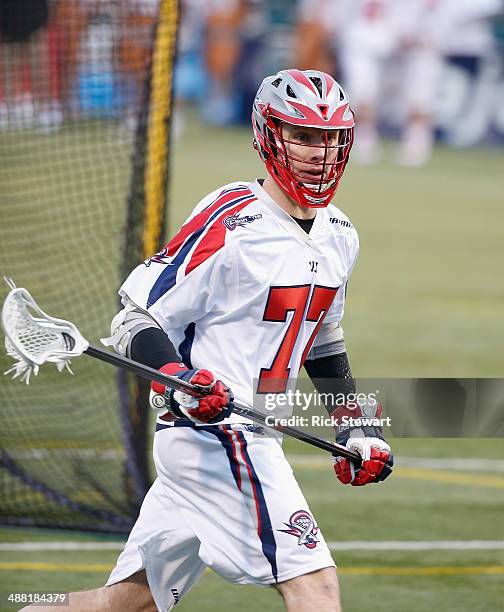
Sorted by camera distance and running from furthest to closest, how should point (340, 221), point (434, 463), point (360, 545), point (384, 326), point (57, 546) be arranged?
1. point (384, 326)
2. point (434, 463)
3. point (360, 545)
4. point (57, 546)
5. point (340, 221)

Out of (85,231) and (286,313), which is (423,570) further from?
(85,231)

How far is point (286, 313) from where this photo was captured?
15.5 feet

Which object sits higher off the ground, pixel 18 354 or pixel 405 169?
pixel 18 354

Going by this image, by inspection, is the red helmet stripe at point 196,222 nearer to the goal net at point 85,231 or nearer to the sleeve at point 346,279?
the sleeve at point 346,279

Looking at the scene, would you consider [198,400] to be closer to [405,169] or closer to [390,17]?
[405,169]

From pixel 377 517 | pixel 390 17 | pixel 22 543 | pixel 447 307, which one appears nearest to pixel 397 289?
pixel 447 307

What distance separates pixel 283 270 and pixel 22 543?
2793 millimetres

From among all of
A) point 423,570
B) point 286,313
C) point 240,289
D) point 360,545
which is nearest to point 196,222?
point 240,289

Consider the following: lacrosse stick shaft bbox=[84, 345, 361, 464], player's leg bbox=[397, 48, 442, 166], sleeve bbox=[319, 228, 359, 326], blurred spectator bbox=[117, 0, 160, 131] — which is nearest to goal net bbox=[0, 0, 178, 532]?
blurred spectator bbox=[117, 0, 160, 131]

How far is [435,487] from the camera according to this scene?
8.00 meters

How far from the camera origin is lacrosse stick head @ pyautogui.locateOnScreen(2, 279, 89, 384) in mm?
4442

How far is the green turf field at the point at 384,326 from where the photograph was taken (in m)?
6.51

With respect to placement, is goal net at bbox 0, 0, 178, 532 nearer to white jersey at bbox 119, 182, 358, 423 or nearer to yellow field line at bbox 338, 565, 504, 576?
yellow field line at bbox 338, 565, 504, 576

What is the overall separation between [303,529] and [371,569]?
222 centimetres
